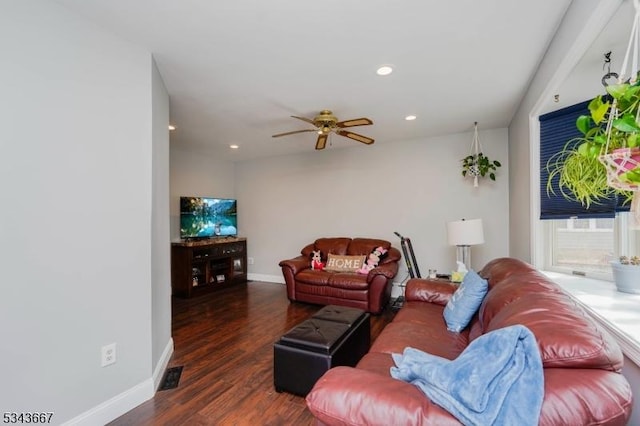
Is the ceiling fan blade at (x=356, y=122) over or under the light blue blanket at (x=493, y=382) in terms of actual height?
over

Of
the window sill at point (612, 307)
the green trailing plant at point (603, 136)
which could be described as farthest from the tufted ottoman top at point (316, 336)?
the green trailing plant at point (603, 136)

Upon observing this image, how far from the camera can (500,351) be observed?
3.19ft

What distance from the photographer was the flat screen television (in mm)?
4855

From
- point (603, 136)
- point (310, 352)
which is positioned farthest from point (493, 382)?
point (310, 352)

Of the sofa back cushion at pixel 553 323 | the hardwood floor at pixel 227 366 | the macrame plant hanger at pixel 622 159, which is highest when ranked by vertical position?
the macrame plant hanger at pixel 622 159

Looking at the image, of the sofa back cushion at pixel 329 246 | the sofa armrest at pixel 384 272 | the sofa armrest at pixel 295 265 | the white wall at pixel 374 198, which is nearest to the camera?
→ the sofa armrest at pixel 384 272

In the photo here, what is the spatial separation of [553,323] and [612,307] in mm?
799

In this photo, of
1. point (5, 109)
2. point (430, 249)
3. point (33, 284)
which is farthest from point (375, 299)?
point (5, 109)

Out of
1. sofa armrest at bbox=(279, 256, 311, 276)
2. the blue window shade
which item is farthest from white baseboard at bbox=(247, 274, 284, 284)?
the blue window shade

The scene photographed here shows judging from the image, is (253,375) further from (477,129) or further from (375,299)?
(477,129)

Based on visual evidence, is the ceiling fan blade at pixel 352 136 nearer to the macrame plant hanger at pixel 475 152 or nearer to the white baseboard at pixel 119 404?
the macrame plant hanger at pixel 475 152

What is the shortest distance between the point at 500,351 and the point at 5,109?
2.46m

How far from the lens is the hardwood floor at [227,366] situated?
72.4 inches

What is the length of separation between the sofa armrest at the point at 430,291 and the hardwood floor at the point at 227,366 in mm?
710
